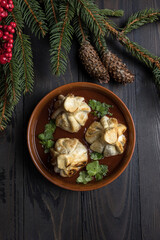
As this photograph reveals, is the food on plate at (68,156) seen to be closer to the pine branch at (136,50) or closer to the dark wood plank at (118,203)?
the dark wood plank at (118,203)

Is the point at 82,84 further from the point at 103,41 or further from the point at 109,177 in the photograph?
the point at 109,177

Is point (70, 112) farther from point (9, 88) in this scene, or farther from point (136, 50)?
point (136, 50)

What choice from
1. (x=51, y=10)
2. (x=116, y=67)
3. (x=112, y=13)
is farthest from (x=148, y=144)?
(x=51, y=10)

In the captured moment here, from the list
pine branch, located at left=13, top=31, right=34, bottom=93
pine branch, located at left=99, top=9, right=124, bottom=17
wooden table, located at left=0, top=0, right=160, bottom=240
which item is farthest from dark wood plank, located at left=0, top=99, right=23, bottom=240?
pine branch, located at left=99, top=9, right=124, bottom=17

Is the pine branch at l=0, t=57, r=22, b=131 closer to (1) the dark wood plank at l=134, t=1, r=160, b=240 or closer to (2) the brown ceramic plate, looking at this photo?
(2) the brown ceramic plate

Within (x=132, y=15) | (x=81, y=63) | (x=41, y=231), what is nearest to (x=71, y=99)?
(x=81, y=63)

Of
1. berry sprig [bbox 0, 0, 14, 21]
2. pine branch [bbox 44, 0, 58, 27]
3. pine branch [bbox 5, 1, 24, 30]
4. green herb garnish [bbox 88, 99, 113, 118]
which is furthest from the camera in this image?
green herb garnish [bbox 88, 99, 113, 118]

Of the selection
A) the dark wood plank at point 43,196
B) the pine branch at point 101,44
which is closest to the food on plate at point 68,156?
the dark wood plank at point 43,196

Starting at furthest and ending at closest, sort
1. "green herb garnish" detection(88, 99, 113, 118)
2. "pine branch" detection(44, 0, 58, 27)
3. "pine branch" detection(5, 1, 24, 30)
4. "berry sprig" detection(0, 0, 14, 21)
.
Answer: "green herb garnish" detection(88, 99, 113, 118) < "pine branch" detection(44, 0, 58, 27) < "pine branch" detection(5, 1, 24, 30) < "berry sprig" detection(0, 0, 14, 21)
